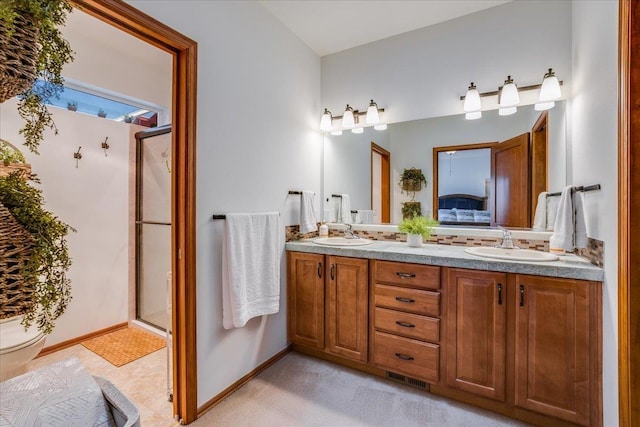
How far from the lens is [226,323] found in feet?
6.11

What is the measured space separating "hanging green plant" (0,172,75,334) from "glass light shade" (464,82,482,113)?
2.50 m

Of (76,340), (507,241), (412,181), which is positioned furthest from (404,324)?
(76,340)

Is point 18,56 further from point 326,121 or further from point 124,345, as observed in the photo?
point 124,345

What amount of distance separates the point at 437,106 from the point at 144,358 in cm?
320

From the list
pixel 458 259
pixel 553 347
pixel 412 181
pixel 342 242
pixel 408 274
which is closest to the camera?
pixel 553 347

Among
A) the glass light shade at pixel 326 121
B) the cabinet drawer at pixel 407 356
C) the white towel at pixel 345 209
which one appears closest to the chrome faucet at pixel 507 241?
the cabinet drawer at pixel 407 356

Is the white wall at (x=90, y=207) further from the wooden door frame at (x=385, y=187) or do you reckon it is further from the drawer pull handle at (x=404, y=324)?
the drawer pull handle at (x=404, y=324)

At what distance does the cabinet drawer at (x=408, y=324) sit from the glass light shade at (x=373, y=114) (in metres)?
1.63

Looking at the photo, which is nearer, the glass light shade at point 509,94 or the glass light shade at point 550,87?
the glass light shade at point 550,87

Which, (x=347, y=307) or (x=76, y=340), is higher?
(x=347, y=307)

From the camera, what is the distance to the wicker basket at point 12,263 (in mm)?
508

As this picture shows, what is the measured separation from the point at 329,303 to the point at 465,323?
949mm

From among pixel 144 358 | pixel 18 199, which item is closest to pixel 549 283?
pixel 18 199

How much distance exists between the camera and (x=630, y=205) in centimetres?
109
